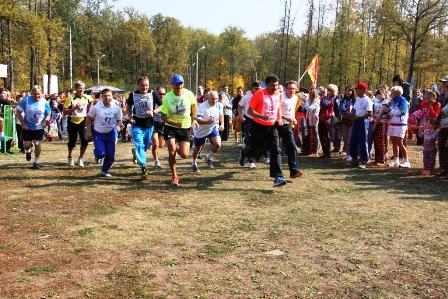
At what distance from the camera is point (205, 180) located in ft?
28.9

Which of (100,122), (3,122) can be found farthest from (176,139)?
(3,122)

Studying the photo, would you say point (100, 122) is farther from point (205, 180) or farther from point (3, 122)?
Result: point (3, 122)

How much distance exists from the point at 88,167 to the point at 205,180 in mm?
3230

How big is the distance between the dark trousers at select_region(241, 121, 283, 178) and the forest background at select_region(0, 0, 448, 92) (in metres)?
25.1

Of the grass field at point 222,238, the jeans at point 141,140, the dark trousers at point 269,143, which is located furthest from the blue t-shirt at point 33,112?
the dark trousers at point 269,143

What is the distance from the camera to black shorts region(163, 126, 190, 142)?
830 centimetres

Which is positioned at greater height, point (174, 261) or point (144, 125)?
point (144, 125)

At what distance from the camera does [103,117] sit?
29.5 ft

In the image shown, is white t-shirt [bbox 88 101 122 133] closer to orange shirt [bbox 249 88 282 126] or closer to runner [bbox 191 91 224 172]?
runner [bbox 191 91 224 172]

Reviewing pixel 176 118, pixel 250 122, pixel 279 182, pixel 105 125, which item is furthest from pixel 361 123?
pixel 105 125

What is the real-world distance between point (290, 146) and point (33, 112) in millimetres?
5837

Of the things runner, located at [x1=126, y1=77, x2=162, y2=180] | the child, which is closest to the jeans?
runner, located at [x1=126, y1=77, x2=162, y2=180]

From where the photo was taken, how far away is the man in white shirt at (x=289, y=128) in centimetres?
824

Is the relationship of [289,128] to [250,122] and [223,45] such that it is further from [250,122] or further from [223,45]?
[223,45]
